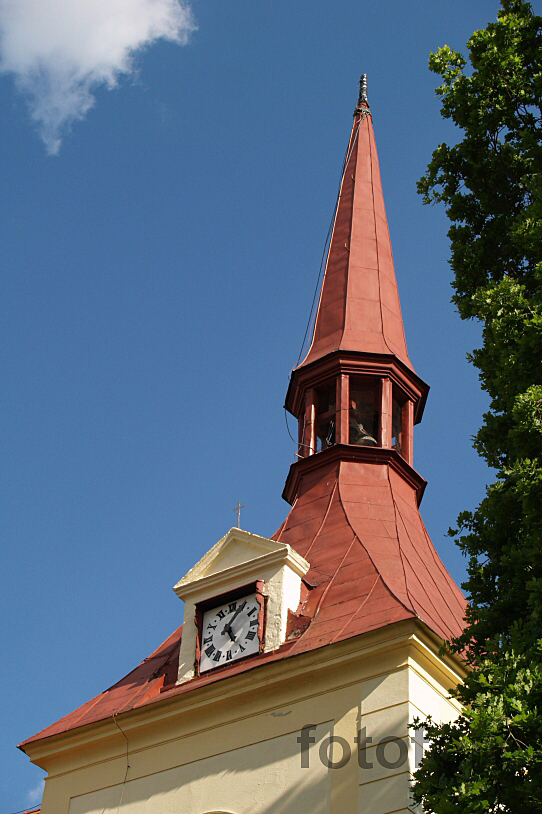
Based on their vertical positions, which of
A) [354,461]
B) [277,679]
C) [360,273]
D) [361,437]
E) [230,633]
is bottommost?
[277,679]

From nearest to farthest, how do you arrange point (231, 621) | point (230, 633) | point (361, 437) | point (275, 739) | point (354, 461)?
point (275, 739)
point (230, 633)
point (231, 621)
point (354, 461)
point (361, 437)

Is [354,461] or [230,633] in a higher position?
[354,461]

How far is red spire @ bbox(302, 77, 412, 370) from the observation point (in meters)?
22.6

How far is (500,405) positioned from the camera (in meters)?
13.2

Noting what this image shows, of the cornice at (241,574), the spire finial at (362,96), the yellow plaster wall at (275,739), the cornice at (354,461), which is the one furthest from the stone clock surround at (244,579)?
the spire finial at (362,96)

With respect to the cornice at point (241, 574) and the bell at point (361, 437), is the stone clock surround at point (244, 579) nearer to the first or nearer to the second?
the cornice at point (241, 574)

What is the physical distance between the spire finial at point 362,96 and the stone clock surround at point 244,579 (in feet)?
37.9

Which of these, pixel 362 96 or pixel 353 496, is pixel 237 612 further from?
pixel 362 96

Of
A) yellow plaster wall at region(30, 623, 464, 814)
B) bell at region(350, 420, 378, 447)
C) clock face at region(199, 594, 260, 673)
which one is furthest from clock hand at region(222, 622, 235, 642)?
bell at region(350, 420, 378, 447)

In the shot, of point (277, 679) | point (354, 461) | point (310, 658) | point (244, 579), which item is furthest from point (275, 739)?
point (354, 461)

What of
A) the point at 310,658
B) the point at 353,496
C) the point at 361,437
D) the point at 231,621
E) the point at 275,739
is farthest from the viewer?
the point at 361,437

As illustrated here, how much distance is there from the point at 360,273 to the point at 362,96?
562 centimetres

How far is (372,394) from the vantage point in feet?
73.0

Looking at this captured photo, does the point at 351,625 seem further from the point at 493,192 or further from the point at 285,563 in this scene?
the point at 493,192
